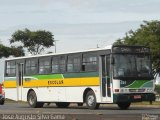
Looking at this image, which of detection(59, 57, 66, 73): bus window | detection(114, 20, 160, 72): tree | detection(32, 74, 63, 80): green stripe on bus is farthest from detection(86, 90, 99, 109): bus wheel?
detection(114, 20, 160, 72): tree

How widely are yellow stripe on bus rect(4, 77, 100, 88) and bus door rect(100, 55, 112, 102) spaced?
0.36 m

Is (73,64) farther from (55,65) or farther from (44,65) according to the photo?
(44,65)

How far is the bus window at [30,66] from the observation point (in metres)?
35.7

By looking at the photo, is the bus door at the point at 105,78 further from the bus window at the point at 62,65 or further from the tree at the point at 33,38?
the tree at the point at 33,38

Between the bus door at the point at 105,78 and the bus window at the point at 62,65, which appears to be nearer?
the bus door at the point at 105,78

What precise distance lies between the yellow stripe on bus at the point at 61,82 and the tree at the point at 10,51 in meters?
53.9

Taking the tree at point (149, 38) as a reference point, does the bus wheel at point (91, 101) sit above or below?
below

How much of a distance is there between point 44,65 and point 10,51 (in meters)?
59.4

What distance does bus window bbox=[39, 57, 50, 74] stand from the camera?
3459cm

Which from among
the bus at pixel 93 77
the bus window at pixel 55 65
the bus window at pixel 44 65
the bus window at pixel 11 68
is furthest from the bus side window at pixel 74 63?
the bus window at pixel 11 68

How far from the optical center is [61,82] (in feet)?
109

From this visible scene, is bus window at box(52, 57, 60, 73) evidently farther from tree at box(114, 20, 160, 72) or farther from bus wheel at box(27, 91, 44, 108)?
tree at box(114, 20, 160, 72)

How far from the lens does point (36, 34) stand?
9381 centimetres

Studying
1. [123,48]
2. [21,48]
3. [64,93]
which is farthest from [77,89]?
[21,48]
